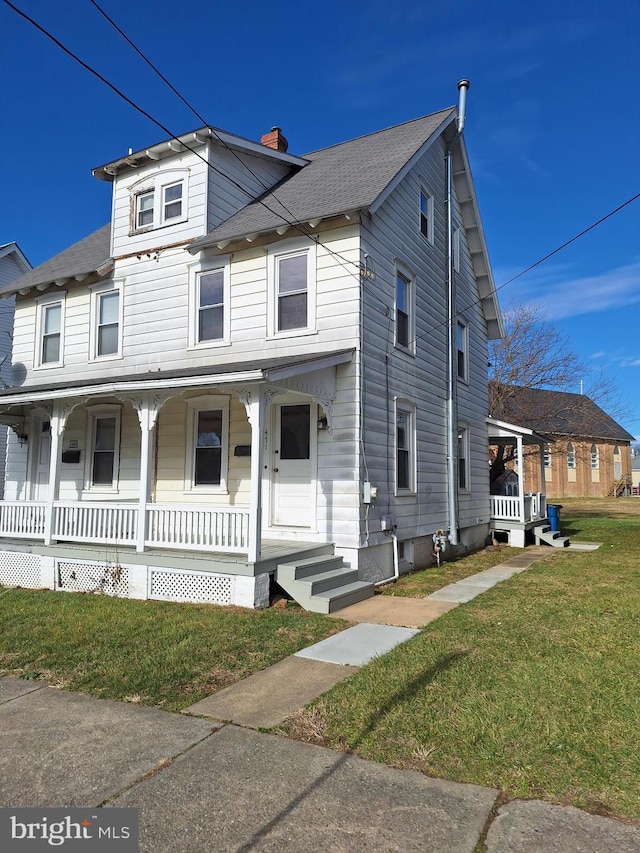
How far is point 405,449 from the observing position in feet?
37.6

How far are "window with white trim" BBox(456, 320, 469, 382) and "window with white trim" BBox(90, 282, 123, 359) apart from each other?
25.9 ft

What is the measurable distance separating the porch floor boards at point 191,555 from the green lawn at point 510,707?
2371 millimetres

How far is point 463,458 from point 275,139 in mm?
8960

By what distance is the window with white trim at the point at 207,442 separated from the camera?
35.4 ft

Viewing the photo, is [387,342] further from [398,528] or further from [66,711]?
[66,711]

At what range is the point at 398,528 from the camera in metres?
10.7

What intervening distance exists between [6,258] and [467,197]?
620 inches

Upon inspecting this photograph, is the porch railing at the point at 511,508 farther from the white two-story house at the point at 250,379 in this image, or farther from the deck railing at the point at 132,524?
the deck railing at the point at 132,524

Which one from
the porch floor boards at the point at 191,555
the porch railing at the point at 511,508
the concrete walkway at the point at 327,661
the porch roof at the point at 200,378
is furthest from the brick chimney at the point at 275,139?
the concrete walkway at the point at 327,661

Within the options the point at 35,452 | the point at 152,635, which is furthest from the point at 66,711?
the point at 35,452

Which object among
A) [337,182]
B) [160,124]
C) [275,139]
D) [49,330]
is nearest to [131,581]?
[160,124]

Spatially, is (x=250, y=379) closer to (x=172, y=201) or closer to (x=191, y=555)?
(x=191, y=555)

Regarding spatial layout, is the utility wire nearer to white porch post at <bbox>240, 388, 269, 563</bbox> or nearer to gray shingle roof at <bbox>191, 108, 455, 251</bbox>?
gray shingle roof at <bbox>191, 108, 455, 251</bbox>

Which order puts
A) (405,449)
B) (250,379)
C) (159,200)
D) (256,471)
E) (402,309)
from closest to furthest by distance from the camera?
(250,379) → (256,471) → (405,449) → (402,309) → (159,200)
